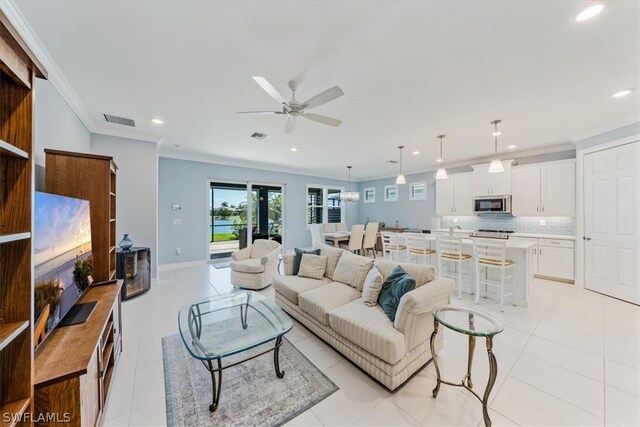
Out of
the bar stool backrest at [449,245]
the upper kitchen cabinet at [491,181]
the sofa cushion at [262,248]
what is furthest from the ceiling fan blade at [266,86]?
the upper kitchen cabinet at [491,181]

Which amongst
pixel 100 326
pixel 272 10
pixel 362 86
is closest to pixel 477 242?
pixel 362 86

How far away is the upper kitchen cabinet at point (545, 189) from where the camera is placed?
4.55 m

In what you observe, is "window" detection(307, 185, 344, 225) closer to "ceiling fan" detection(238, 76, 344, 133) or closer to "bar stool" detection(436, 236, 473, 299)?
"bar stool" detection(436, 236, 473, 299)

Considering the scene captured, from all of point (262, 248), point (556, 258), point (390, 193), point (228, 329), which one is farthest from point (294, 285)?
point (390, 193)

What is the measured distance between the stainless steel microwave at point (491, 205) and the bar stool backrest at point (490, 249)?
2.25 metres

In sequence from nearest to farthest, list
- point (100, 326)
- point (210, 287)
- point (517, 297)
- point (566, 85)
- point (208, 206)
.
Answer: point (100, 326) < point (566, 85) < point (517, 297) < point (210, 287) < point (208, 206)

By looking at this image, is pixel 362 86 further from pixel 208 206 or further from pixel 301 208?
pixel 301 208

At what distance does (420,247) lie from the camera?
4.46 metres

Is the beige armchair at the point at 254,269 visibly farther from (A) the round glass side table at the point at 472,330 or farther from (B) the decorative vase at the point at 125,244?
(A) the round glass side table at the point at 472,330

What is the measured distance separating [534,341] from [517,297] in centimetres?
115

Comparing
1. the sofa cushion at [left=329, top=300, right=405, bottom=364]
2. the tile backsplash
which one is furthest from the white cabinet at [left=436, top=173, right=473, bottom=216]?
the sofa cushion at [left=329, top=300, right=405, bottom=364]

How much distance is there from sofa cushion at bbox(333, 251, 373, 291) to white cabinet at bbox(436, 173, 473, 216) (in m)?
4.49

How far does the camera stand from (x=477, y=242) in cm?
354

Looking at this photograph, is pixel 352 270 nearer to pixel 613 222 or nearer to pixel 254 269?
pixel 254 269
